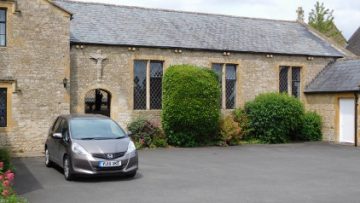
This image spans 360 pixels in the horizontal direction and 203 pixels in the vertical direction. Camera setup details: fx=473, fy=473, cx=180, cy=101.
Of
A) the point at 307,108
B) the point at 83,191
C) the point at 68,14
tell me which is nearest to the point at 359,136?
the point at 307,108

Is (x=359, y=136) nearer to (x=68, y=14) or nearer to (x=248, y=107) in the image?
(x=248, y=107)

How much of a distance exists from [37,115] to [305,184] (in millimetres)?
10815

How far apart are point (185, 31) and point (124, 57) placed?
4.15 m

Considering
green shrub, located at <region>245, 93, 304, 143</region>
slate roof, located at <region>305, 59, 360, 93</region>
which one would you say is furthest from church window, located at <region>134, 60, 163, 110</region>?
slate roof, located at <region>305, 59, 360, 93</region>

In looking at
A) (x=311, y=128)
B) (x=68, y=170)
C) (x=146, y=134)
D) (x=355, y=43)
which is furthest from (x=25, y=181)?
(x=355, y=43)

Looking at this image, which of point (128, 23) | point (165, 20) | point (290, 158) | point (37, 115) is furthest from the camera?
point (165, 20)

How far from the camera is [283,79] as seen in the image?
24719 millimetres

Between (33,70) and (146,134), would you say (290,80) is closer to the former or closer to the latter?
(146,134)

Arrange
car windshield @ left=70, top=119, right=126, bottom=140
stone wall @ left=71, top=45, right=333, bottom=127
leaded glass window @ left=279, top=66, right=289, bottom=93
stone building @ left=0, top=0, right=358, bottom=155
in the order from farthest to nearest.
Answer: leaded glass window @ left=279, top=66, right=289, bottom=93 < stone wall @ left=71, top=45, right=333, bottom=127 < stone building @ left=0, top=0, right=358, bottom=155 < car windshield @ left=70, top=119, right=126, bottom=140

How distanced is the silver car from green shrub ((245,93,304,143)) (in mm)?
10787

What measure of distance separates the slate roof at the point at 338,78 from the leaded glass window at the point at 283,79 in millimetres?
1155

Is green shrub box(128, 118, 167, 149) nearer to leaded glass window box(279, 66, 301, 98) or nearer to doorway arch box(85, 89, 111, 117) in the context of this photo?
doorway arch box(85, 89, 111, 117)

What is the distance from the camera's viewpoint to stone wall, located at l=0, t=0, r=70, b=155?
57.6 feet

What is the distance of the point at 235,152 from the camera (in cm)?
1869
